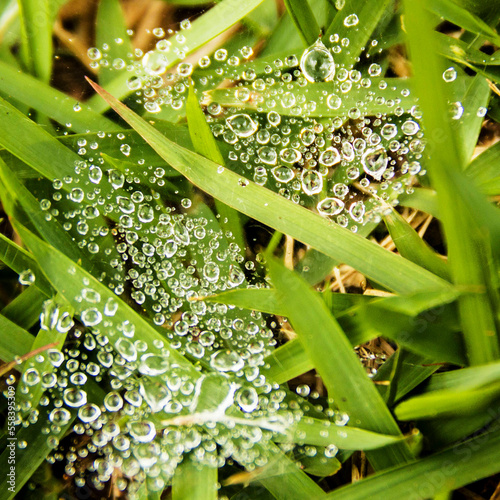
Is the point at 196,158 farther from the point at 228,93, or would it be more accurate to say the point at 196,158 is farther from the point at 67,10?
the point at 67,10

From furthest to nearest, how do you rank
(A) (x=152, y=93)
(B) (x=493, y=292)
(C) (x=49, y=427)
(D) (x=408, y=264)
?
1. (A) (x=152, y=93)
2. (C) (x=49, y=427)
3. (D) (x=408, y=264)
4. (B) (x=493, y=292)

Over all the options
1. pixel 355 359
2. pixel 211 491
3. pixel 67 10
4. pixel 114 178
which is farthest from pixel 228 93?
pixel 211 491

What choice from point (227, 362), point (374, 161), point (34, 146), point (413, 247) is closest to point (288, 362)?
point (227, 362)

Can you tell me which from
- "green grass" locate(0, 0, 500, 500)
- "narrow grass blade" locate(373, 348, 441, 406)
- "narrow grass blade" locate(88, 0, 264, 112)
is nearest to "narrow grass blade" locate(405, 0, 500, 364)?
"green grass" locate(0, 0, 500, 500)

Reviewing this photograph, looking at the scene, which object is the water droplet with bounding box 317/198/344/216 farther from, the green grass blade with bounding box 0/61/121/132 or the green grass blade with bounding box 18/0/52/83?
the green grass blade with bounding box 18/0/52/83

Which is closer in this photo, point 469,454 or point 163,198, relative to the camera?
point 469,454

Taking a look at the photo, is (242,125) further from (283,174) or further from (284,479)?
(284,479)

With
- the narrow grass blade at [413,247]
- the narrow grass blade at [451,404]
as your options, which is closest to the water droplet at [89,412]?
the narrow grass blade at [451,404]
